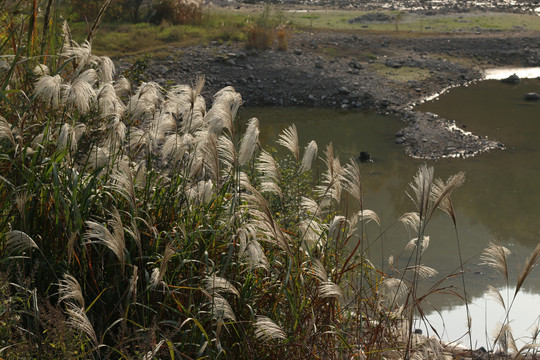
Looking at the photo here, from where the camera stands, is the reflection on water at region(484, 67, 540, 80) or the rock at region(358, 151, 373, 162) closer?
the rock at region(358, 151, 373, 162)

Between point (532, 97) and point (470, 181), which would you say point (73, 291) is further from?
point (532, 97)

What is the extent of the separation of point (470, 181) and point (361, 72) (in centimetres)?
552

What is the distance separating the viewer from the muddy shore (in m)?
11.0

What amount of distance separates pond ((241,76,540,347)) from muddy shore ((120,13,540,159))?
0.34 m

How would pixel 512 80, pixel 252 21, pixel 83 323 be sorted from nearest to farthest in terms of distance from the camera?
pixel 83 323 < pixel 512 80 < pixel 252 21

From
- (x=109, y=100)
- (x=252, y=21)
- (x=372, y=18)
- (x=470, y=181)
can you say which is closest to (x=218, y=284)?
(x=109, y=100)

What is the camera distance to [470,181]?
352 inches

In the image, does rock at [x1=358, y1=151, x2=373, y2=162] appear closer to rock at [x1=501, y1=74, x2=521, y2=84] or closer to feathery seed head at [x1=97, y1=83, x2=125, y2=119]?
rock at [x1=501, y1=74, x2=521, y2=84]

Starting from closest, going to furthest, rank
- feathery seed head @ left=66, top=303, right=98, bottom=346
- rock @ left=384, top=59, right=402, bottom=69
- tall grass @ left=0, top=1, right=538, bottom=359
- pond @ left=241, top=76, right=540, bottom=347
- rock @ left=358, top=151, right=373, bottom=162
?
feathery seed head @ left=66, top=303, right=98, bottom=346 < tall grass @ left=0, top=1, right=538, bottom=359 < pond @ left=241, top=76, right=540, bottom=347 < rock @ left=358, top=151, right=373, bottom=162 < rock @ left=384, top=59, right=402, bottom=69

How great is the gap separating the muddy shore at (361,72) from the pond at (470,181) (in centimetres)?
34

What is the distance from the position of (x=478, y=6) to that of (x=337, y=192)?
73.8ft

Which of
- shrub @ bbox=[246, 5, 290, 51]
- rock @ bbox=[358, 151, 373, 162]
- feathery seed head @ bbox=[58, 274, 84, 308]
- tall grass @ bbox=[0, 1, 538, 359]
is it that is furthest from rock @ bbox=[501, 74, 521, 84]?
feathery seed head @ bbox=[58, 274, 84, 308]

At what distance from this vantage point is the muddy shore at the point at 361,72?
35.9ft

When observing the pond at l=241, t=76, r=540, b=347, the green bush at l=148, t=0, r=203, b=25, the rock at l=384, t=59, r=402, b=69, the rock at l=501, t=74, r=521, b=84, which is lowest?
the pond at l=241, t=76, r=540, b=347
